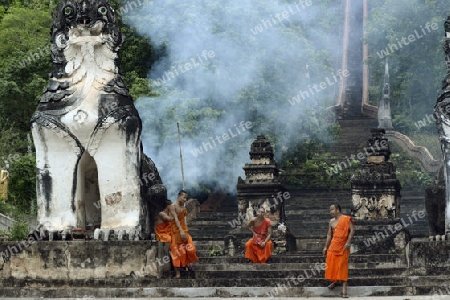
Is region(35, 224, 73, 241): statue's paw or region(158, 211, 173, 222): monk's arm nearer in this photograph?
region(35, 224, 73, 241): statue's paw

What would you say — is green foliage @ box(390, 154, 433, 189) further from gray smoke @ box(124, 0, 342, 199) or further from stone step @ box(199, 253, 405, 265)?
stone step @ box(199, 253, 405, 265)

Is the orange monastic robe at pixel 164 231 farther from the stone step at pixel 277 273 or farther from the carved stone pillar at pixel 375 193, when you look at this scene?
the carved stone pillar at pixel 375 193

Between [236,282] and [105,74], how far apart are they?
3398 mm

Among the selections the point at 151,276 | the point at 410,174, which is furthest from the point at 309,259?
the point at 410,174

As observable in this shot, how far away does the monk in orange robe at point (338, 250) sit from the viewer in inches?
651

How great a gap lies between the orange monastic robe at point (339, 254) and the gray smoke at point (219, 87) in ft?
49.0

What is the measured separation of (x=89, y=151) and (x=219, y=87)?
16316 millimetres

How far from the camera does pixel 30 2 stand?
4697 cm

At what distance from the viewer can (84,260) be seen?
17328mm

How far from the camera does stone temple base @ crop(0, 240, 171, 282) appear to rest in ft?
56.7

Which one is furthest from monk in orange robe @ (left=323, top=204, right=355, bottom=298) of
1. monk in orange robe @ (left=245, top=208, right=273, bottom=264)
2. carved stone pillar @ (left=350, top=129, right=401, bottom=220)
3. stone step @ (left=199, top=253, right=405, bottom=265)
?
carved stone pillar @ (left=350, top=129, right=401, bottom=220)

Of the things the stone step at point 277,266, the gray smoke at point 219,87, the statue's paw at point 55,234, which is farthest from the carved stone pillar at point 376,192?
the statue's paw at point 55,234

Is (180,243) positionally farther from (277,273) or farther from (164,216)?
(277,273)

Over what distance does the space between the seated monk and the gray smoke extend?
45.5 ft
